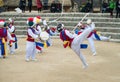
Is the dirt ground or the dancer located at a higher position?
the dancer

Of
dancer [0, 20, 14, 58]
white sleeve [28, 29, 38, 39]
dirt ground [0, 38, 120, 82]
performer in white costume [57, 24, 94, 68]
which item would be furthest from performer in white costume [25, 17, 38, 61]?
performer in white costume [57, 24, 94, 68]

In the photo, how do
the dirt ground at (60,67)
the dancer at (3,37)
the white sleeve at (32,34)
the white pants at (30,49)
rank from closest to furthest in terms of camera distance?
the dirt ground at (60,67) < the white sleeve at (32,34) < the white pants at (30,49) < the dancer at (3,37)

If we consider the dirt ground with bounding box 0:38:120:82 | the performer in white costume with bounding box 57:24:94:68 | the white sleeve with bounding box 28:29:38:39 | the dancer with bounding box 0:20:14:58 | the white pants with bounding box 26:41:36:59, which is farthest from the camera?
the dancer with bounding box 0:20:14:58

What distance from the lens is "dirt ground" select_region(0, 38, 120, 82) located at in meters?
10.6

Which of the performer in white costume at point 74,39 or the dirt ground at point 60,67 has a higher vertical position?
the performer in white costume at point 74,39

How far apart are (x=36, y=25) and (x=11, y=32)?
1.93m

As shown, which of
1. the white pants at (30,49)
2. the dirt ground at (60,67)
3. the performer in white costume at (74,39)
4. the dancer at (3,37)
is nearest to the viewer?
the dirt ground at (60,67)

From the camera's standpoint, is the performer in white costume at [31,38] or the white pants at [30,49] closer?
the performer in white costume at [31,38]

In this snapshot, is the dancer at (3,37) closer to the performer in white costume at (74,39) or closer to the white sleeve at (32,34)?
the white sleeve at (32,34)

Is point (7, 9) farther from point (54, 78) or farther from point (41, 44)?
point (54, 78)

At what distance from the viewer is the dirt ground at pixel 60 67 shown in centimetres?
1056

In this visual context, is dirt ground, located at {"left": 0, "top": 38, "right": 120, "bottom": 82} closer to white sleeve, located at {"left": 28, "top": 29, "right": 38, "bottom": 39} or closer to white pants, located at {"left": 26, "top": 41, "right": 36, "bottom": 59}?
white pants, located at {"left": 26, "top": 41, "right": 36, "bottom": 59}

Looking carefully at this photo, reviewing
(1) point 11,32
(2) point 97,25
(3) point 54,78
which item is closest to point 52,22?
(2) point 97,25

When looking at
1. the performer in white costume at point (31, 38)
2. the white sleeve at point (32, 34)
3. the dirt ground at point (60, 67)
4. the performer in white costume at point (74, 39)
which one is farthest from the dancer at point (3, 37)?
the performer in white costume at point (74, 39)
